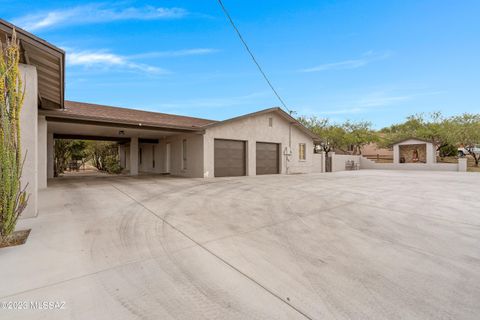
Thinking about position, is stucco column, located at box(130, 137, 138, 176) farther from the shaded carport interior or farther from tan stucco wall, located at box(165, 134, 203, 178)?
tan stucco wall, located at box(165, 134, 203, 178)

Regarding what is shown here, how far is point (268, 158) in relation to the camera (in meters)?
16.6

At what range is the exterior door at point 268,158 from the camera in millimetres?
16006

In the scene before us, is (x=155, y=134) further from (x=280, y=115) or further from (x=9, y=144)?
(x=9, y=144)

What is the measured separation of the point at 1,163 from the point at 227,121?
11.1 meters

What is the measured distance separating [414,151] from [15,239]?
35.5 metres

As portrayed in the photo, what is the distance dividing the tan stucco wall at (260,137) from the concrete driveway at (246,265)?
830 cm

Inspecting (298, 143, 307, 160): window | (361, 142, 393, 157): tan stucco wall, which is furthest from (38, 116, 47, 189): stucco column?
(361, 142, 393, 157): tan stucco wall

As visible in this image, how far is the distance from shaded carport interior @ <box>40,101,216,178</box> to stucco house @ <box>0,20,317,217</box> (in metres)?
0.04

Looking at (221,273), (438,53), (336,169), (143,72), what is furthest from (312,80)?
(221,273)

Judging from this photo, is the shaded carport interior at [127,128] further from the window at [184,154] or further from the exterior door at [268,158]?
the exterior door at [268,158]

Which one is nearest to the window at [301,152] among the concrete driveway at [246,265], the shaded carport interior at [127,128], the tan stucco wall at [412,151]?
the shaded carport interior at [127,128]

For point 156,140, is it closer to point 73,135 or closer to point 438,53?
point 73,135

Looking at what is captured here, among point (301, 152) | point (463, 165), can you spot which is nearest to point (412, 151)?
point (463, 165)

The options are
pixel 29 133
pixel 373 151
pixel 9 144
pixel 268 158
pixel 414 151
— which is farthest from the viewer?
pixel 373 151
